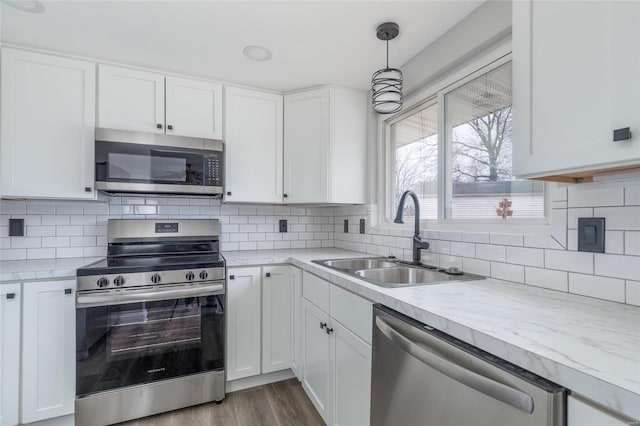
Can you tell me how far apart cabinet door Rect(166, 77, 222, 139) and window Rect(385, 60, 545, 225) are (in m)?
1.42

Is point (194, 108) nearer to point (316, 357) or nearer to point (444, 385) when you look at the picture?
point (316, 357)

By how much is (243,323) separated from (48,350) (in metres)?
1.05

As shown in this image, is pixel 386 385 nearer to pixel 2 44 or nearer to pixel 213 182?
pixel 213 182

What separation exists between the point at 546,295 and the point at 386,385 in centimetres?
68

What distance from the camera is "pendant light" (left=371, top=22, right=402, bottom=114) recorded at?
161 cm

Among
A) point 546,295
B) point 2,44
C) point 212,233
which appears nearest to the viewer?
point 546,295

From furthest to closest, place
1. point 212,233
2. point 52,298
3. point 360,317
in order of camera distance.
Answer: point 212,233 → point 52,298 → point 360,317

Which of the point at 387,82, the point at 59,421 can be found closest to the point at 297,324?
the point at 59,421

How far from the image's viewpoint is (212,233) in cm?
241

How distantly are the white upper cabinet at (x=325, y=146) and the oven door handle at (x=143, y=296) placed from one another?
942mm

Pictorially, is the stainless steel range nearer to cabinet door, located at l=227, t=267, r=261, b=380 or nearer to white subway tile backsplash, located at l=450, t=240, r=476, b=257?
cabinet door, located at l=227, t=267, r=261, b=380

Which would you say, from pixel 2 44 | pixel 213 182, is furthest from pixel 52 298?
pixel 2 44

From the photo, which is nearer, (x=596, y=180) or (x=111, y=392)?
(x=596, y=180)

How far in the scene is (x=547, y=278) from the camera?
1.20 metres
